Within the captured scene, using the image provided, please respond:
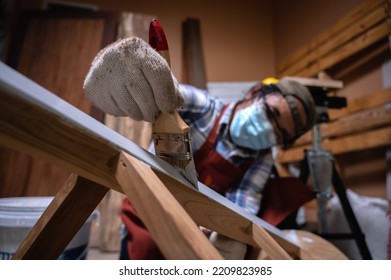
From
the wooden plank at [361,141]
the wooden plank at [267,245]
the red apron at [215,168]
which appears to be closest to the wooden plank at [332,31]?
the wooden plank at [361,141]

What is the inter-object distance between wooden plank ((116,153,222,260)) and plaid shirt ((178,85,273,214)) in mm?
578

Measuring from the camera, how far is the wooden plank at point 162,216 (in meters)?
0.22

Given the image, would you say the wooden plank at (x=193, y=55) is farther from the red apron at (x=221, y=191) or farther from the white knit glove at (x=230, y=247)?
the white knit glove at (x=230, y=247)

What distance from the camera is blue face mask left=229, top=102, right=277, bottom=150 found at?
0.74m

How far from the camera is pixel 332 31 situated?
140 centimetres

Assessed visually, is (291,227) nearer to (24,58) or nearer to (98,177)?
(98,177)

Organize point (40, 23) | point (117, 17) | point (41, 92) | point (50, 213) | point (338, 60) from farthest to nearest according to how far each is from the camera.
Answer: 1. point (117, 17)
2. point (40, 23)
3. point (338, 60)
4. point (50, 213)
5. point (41, 92)

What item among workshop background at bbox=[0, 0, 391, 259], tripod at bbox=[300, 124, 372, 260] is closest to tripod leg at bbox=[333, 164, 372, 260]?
tripod at bbox=[300, 124, 372, 260]

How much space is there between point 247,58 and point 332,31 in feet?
2.31

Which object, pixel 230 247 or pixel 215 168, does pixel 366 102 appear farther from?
pixel 230 247

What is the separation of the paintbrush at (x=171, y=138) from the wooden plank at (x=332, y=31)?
1202mm

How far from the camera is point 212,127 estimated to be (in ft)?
2.87
